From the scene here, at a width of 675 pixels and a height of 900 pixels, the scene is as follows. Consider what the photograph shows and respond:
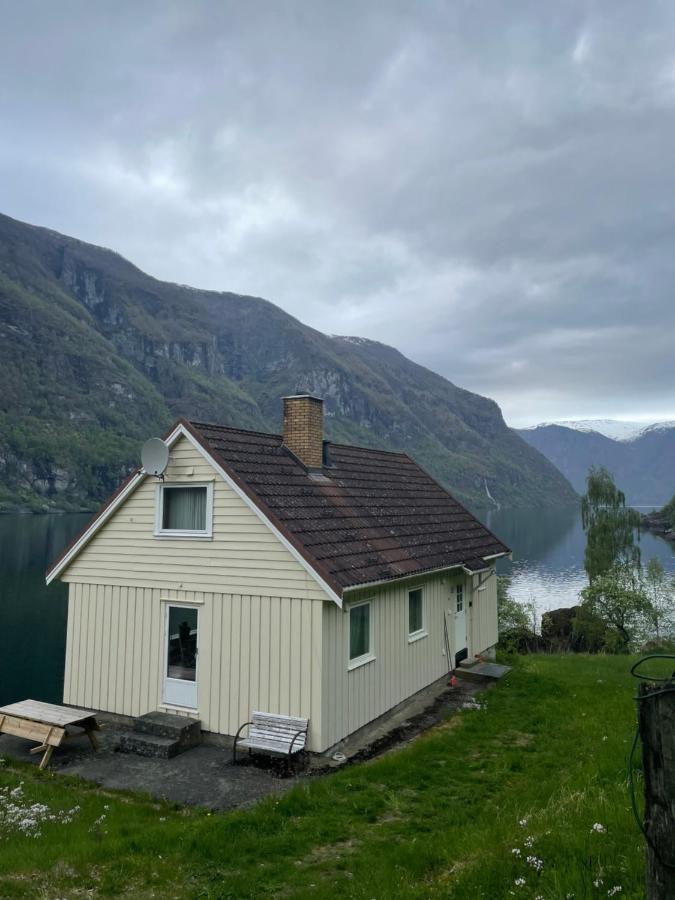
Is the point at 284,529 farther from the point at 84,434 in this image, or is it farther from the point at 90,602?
the point at 84,434

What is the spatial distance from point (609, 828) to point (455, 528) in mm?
14645

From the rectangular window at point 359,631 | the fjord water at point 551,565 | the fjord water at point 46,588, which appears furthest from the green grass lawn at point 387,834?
the fjord water at point 551,565

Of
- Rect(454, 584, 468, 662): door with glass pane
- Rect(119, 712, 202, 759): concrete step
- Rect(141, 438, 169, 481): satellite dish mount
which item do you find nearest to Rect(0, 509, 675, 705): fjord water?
Rect(119, 712, 202, 759): concrete step

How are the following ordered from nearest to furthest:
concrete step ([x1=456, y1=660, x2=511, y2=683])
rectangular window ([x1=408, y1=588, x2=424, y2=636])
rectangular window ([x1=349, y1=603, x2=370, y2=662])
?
1. rectangular window ([x1=349, y1=603, x2=370, y2=662])
2. rectangular window ([x1=408, y1=588, x2=424, y2=636])
3. concrete step ([x1=456, y1=660, x2=511, y2=683])

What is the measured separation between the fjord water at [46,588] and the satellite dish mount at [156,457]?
15278 millimetres

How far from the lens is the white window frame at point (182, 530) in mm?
14133

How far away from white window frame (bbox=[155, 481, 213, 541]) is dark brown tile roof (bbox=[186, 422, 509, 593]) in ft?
2.93

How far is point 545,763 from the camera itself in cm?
1154

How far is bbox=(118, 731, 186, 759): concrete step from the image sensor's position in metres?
12.6

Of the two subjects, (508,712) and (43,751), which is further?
(508,712)

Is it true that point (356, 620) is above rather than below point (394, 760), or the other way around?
above

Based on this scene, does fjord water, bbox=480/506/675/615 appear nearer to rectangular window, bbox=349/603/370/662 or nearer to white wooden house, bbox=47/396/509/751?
white wooden house, bbox=47/396/509/751

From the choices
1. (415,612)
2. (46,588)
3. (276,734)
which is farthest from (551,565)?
(276,734)

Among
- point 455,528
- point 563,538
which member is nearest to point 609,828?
point 455,528
